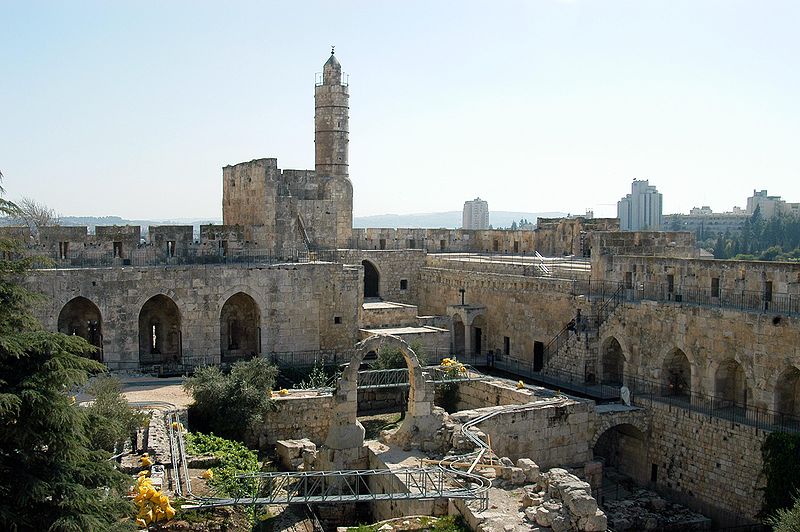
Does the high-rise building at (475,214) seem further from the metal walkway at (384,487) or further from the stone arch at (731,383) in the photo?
the metal walkway at (384,487)

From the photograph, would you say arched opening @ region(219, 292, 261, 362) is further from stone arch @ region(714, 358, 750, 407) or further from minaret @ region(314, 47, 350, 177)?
stone arch @ region(714, 358, 750, 407)

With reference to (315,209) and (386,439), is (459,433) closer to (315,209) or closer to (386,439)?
(386,439)

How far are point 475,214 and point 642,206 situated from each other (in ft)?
115

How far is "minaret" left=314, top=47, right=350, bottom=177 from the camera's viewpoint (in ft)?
117

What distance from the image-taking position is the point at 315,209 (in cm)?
3356

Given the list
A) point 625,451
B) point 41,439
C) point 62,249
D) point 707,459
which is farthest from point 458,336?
point 41,439

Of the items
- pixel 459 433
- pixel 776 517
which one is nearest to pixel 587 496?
pixel 459 433

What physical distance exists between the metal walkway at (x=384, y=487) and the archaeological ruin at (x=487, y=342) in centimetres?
11

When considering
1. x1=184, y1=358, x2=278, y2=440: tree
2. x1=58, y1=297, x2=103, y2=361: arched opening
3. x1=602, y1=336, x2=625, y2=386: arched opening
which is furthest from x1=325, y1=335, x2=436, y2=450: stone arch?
x1=58, y1=297, x2=103, y2=361: arched opening

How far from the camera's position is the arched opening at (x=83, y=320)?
25891 millimetres

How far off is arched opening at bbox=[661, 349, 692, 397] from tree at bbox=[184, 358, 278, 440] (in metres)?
10.7

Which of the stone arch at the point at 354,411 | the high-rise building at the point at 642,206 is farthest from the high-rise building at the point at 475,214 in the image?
the stone arch at the point at 354,411

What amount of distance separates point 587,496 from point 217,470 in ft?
24.7

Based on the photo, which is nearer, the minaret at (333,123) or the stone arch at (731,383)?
the stone arch at (731,383)
